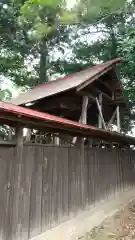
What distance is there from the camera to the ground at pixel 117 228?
5641mm

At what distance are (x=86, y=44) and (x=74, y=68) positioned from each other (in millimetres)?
1663

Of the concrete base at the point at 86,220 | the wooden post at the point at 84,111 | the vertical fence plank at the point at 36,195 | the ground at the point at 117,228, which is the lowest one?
the ground at the point at 117,228

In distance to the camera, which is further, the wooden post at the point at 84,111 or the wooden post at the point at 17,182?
the wooden post at the point at 84,111

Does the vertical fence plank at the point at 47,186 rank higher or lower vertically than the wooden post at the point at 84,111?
lower

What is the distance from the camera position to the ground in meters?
5.64

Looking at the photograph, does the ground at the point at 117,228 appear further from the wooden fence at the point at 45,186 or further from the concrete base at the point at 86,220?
the wooden fence at the point at 45,186

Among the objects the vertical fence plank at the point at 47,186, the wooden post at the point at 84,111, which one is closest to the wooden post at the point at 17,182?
the vertical fence plank at the point at 47,186

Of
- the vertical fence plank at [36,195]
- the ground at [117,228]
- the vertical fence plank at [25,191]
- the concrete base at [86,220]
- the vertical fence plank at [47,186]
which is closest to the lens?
the vertical fence plank at [25,191]

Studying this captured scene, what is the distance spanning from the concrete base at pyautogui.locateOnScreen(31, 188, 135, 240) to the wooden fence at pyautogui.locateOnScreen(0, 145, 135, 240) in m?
0.15

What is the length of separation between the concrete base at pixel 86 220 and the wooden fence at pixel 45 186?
0.50 feet

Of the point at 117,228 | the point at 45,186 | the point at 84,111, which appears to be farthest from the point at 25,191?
the point at 84,111

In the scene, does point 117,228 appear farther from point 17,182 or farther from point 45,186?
point 17,182

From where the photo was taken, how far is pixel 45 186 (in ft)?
16.8

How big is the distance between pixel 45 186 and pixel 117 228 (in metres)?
2.54
